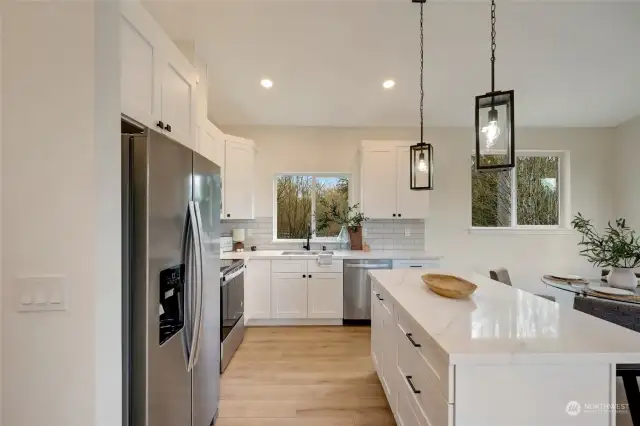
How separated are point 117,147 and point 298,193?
3.45 metres

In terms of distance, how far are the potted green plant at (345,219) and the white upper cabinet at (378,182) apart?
0.21 metres

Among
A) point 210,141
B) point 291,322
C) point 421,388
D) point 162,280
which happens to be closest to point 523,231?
point 291,322

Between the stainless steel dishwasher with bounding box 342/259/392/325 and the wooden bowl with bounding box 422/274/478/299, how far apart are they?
172 centimetres

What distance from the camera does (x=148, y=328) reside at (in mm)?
1214

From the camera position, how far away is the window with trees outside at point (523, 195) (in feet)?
15.0

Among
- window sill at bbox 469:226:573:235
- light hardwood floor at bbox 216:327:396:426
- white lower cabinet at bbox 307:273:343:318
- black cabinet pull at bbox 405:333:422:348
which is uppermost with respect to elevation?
window sill at bbox 469:226:573:235

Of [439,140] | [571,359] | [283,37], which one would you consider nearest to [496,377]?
[571,359]

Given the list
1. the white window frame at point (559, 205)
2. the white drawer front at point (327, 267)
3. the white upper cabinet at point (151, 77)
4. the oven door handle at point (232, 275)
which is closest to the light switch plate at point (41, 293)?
the white upper cabinet at point (151, 77)

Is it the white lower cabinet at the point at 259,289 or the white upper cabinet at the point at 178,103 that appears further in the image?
the white lower cabinet at the point at 259,289

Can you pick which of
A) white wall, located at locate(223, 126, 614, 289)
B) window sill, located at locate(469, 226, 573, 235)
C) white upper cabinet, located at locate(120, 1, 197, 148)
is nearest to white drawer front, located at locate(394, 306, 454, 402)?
white upper cabinet, located at locate(120, 1, 197, 148)

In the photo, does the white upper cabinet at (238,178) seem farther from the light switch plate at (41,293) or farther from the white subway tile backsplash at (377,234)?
the light switch plate at (41,293)

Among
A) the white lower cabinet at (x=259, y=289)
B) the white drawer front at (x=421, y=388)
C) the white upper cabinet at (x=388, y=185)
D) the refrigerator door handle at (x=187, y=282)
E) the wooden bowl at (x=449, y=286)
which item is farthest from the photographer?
the white upper cabinet at (x=388, y=185)

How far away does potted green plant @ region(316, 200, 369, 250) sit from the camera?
14.2 ft

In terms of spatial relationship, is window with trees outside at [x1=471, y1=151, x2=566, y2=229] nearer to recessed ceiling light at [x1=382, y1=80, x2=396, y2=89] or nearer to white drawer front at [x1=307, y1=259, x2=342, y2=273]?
recessed ceiling light at [x1=382, y1=80, x2=396, y2=89]
